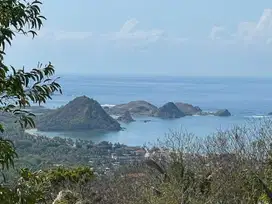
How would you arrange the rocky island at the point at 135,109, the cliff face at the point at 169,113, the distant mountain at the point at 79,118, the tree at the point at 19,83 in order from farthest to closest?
the rocky island at the point at 135,109 → the cliff face at the point at 169,113 → the distant mountain at the point at 79,118 → the tree at the point at 19,83

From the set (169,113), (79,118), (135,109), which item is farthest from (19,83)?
(135,109)

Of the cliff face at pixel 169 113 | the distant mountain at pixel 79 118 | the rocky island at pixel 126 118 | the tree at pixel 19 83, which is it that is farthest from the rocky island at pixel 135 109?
the tree at pixel 19 83

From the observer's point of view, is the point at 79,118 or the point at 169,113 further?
the point at 169,113

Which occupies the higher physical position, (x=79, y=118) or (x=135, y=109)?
(x=135, y=109)

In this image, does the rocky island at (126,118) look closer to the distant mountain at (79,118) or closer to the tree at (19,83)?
the distant mountain at (79,118)

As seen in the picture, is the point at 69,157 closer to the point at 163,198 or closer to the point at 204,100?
the point at 163,198

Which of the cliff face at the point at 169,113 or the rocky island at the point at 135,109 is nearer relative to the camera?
the cliff face at the point at 169,113

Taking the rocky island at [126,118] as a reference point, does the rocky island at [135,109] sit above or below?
above

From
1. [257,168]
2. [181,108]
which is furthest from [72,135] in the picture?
[257,168]

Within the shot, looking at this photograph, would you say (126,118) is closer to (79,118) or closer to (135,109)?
(135,109)

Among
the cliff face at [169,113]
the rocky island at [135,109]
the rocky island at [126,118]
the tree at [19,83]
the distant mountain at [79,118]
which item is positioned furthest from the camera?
the rocky island at [135,109]
